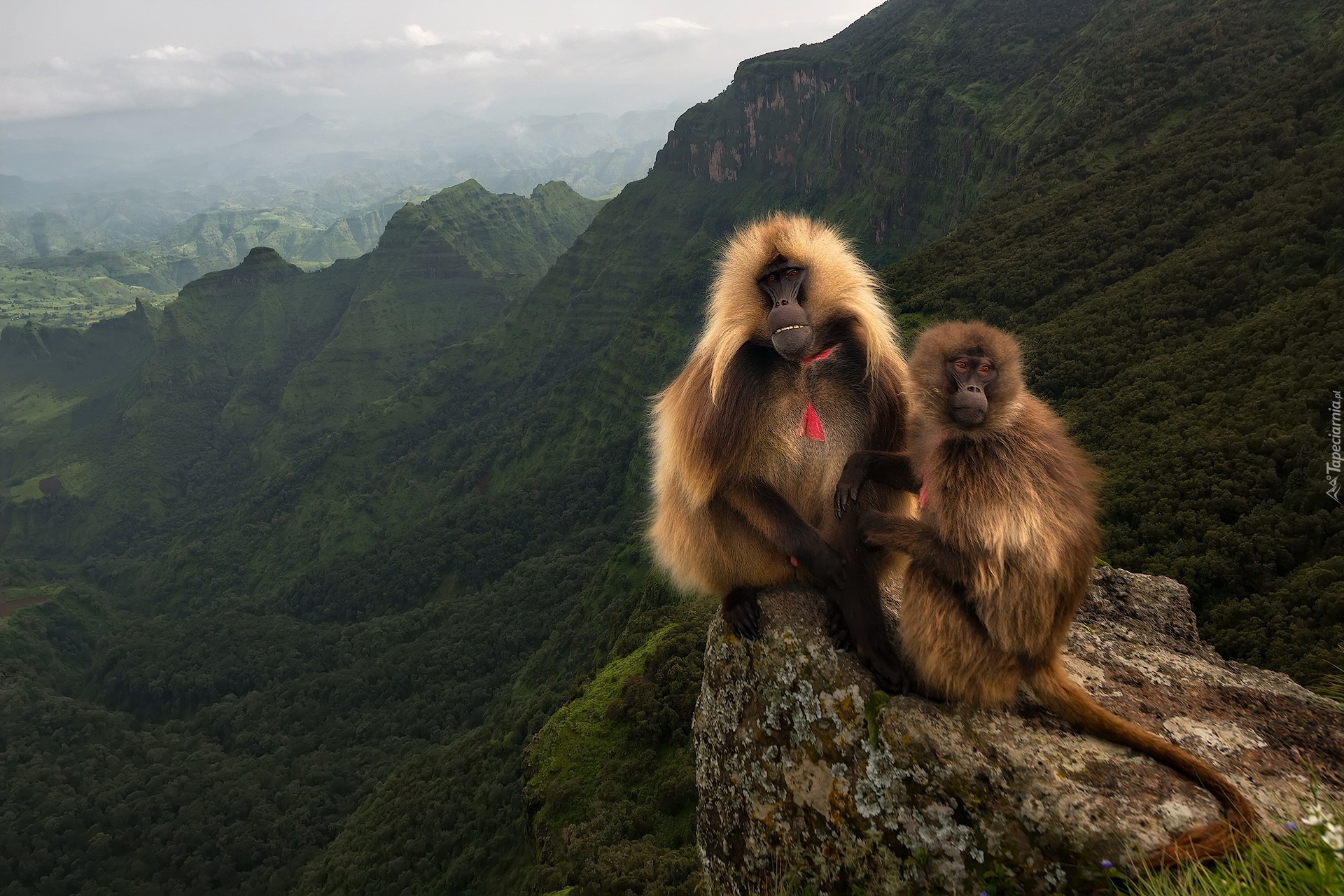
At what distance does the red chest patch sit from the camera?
493cm

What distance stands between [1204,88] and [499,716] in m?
78.4

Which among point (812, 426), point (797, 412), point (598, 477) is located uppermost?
point (797, 412)

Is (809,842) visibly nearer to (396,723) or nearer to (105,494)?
(396,723)

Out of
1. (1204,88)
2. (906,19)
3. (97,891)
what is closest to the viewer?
(97,891)

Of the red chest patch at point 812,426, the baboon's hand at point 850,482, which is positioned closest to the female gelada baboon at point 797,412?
the red chest patch at point 812,426

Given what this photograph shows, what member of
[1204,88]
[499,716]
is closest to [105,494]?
[499,716]

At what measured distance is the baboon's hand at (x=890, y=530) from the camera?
420 centimetres

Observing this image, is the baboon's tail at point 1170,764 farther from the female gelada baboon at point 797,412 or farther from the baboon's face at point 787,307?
the baboon's face at point 787,307

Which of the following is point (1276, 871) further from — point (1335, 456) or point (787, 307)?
point (1335, 456)

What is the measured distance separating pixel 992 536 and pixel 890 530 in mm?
592

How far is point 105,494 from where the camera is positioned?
151625 millimetres

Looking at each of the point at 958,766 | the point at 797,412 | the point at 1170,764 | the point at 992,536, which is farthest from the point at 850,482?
the point at 1170,764

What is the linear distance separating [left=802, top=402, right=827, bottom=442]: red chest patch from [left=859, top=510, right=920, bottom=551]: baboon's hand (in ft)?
2.59

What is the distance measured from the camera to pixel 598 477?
99812mm
